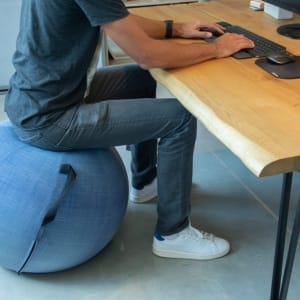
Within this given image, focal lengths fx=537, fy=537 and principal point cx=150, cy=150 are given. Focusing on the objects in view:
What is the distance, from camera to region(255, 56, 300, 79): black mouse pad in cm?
154

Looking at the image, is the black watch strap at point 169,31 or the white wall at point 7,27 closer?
the black watch strap at point 169,31

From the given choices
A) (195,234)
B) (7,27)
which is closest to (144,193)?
(195,234)

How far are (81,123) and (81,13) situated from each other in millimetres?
338

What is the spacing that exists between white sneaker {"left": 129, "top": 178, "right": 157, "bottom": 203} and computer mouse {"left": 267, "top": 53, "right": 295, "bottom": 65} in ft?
2.83

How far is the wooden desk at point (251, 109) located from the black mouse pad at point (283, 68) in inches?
0.8

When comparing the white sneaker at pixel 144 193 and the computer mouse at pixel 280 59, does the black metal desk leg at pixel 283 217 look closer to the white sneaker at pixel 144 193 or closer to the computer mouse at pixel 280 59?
the computer mouse at pixel 280 59

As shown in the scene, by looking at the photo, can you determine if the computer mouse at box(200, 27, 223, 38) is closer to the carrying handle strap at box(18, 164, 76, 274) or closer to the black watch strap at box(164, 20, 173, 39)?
the black watch strap at box(164, 20, 173, 39)

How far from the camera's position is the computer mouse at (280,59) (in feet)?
5.30

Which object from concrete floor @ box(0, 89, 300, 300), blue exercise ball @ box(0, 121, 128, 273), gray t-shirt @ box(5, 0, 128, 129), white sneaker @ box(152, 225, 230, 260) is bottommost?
concrete floor @ box(0, 89, 300, 300)

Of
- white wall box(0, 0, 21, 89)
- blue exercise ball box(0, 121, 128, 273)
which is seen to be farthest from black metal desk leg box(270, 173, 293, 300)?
white wall box(0, 0, 21, 89)

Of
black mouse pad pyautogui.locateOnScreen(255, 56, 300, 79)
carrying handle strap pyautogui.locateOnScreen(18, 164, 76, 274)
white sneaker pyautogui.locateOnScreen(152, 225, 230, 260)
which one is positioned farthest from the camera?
white sneaker pyautogui.locateOnScreen(152, 225, 230, 260)

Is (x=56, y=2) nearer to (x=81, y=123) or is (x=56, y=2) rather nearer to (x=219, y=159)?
(x=81, y=123)

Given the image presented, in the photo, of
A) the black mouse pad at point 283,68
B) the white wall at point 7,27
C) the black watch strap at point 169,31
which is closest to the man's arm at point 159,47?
the black mouse pad at point 283,68

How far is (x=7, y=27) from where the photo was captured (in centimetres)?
347
